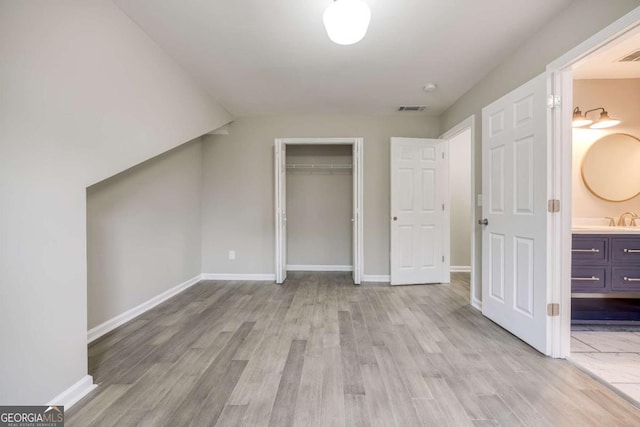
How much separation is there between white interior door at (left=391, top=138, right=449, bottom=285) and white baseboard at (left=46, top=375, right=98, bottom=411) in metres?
3.28

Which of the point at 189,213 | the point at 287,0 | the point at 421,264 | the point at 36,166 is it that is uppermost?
the point at 287,0

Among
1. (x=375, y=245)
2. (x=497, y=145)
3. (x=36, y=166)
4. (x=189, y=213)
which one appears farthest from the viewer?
(x=375, y=245)

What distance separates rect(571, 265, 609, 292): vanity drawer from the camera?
262cm

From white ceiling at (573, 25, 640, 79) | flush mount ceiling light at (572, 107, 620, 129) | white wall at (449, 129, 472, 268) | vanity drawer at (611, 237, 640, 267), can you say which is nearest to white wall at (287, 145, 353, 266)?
white wall at (449, 129, 472, 268)

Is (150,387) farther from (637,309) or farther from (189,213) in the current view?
(637,309)

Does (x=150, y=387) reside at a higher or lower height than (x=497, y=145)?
lower

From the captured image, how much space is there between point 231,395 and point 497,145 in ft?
9.46

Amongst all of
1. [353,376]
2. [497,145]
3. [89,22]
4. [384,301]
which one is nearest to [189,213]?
[89,22]

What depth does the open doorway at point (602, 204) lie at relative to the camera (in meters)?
1.94

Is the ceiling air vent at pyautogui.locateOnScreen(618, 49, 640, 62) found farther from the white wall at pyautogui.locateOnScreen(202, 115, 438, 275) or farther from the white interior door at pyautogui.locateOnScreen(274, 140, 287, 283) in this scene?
the white interior door at pyautogui.locateOnScreen(274, 140, 287, 283)

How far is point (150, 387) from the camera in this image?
1.70 meters

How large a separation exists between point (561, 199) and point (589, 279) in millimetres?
1243

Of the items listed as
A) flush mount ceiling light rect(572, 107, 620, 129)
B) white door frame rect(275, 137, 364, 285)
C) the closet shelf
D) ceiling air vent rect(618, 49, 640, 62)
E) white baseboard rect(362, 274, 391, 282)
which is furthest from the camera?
the closet shelf

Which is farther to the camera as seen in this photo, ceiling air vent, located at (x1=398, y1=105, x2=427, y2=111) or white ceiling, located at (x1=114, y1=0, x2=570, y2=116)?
ceiling air vent, located at (x1=398, y1=105, x2=427, y2=111)
